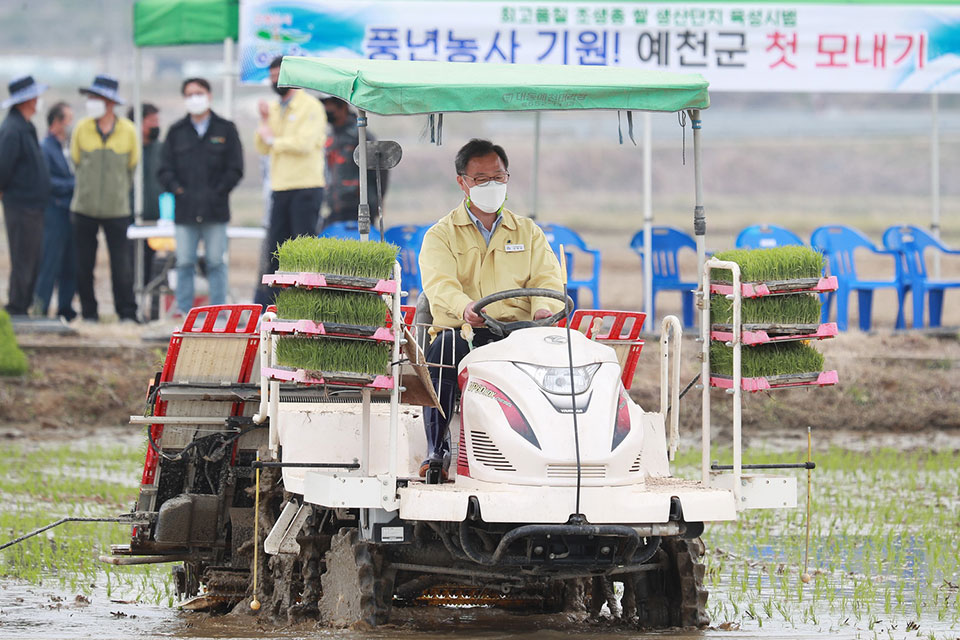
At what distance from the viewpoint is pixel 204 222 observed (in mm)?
16719

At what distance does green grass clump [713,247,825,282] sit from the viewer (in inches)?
315

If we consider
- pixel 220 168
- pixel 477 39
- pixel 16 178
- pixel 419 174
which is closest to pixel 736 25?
pixel 477 39

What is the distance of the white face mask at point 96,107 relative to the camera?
1830 centimetres

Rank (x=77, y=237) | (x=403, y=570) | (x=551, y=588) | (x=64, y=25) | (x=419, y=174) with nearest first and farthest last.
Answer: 1. (x=403, y=570)
2. (x=551, y=588)
3. (x=77, y=237)
4. (x=419, y=174)
5. (x=64, y=25)

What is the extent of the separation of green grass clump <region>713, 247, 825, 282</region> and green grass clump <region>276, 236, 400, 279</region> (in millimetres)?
1637

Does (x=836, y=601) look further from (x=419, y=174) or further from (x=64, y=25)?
(x=64, y=25)

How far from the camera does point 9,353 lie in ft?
53.1

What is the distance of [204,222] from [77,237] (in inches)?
101

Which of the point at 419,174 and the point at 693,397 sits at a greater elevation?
the point at 419,174

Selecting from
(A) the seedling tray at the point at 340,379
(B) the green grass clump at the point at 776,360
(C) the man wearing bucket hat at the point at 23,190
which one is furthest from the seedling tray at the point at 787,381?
(C) the man wearing bucket hat at the point at 23,190

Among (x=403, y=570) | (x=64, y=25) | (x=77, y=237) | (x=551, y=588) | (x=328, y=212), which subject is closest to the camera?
(x=403, y=570)

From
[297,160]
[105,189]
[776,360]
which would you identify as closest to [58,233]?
[105,189]

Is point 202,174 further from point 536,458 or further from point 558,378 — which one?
point 536,458

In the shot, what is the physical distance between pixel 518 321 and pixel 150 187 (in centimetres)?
1176
